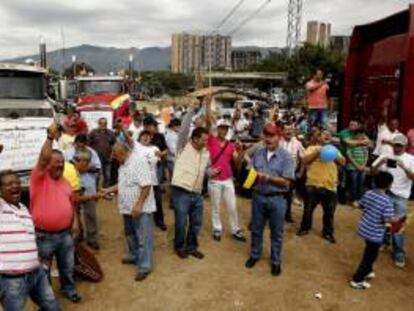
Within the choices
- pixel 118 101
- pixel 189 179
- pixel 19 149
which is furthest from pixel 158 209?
pixel 118 101

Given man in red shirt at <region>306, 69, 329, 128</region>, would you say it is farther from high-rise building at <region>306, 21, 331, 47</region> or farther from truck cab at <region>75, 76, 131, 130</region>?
high-rise building at <region>306, 21, 331, 47</region>

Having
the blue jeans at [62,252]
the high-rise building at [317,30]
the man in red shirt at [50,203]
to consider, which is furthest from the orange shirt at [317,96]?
the high-rise building at [317,30]

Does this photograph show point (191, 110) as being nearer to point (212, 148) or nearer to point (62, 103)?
point (212, 148)

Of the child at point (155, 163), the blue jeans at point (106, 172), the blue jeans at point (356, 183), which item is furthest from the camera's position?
the blue jeans at point (106, 172)

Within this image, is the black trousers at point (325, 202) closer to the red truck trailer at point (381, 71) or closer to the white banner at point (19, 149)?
the red truck trailer at point (381, 71)

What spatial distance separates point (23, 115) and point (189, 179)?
4.55 metres

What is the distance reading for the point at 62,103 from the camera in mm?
16188

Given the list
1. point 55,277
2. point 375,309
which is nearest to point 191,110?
point 55,277

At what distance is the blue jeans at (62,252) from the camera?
5.82 m

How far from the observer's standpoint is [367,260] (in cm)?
690

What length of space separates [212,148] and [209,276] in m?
1.96

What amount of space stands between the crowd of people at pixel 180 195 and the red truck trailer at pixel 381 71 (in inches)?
29.3

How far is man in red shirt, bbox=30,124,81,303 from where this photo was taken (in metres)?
5.55

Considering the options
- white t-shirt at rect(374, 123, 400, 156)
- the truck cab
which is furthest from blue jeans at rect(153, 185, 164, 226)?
the truck cab
